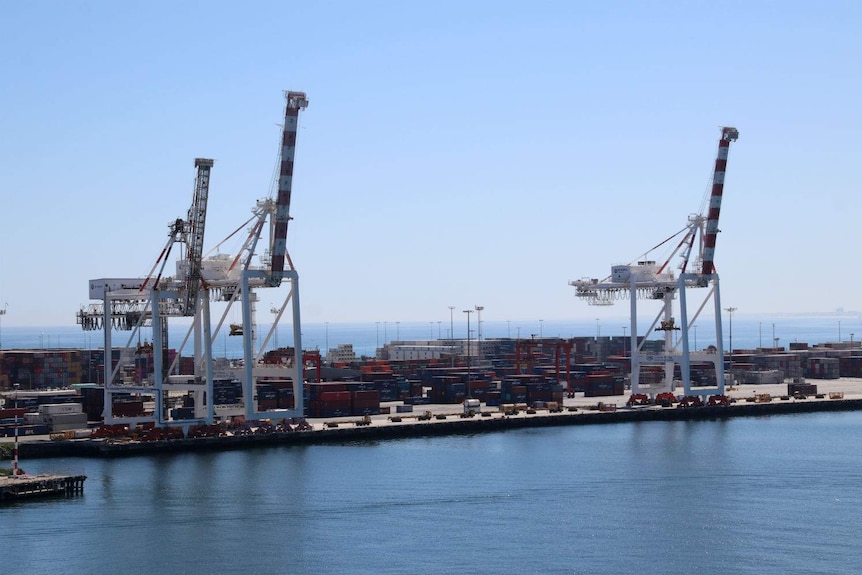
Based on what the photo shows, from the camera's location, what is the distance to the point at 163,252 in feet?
188

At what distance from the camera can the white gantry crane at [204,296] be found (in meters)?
57.0

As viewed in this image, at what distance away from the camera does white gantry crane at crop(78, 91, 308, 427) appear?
187ft

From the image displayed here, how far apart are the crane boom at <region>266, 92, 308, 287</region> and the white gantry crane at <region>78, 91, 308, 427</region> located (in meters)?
0.04

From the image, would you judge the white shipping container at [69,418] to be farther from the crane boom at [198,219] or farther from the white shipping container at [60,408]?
the crane boom at [198,219]

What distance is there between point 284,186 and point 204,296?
606 centimetres

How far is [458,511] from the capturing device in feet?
129

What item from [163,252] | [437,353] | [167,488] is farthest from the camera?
[437,353]

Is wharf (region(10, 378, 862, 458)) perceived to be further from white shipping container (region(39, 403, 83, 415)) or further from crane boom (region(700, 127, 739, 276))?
crane boom (region(700, 127, 739, 276))

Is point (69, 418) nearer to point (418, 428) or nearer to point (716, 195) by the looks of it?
point (418, 428)

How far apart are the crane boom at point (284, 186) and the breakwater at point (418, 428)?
23.5ft

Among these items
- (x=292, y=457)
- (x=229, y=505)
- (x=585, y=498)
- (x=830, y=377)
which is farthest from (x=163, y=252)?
(x=830, y=377)

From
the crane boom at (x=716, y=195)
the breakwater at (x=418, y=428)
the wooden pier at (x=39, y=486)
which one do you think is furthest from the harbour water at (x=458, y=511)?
the crane boom at (x=716, y=195)

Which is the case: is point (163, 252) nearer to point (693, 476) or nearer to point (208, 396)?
point (208, 396)

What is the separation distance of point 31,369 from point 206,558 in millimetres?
54902
